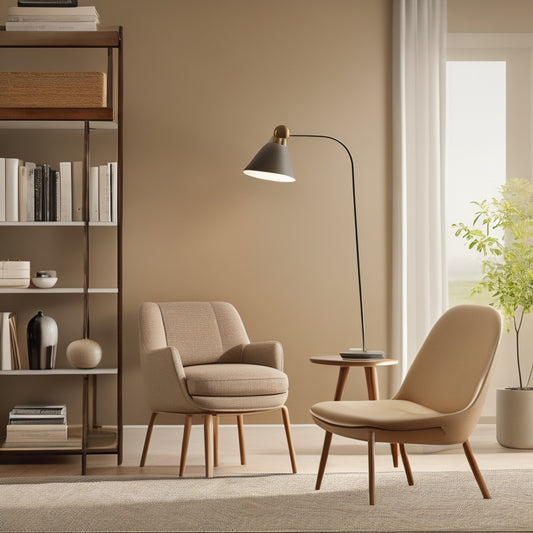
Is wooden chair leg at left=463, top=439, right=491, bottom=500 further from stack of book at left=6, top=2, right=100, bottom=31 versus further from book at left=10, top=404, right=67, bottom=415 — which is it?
stack of book at left=6, top=2, right=100, bottom=31

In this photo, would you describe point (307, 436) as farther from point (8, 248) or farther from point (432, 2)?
point (432, 2)

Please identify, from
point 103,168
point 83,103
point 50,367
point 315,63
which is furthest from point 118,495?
point 315,63

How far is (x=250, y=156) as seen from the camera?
456 centimetres

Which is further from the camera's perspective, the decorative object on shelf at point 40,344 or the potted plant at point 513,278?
the potted plant at point 513,278

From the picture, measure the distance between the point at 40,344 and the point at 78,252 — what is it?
697 millimetres

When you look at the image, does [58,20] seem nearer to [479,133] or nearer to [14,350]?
[14,350]

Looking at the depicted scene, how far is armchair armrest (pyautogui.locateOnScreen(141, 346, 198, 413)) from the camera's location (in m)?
3.61

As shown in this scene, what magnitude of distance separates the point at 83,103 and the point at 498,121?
2517mm

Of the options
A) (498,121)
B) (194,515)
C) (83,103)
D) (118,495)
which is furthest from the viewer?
(498,121)

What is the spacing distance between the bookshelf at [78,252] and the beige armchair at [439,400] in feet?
4.12

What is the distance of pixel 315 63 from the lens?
4.61 meters

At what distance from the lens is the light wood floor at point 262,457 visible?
153 inches

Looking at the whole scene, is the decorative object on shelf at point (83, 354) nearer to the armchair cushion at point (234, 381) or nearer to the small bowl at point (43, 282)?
the small bowl at point (43, 282)

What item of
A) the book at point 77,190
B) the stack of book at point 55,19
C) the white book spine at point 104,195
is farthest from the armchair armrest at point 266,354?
the stack of book at point 55,19
